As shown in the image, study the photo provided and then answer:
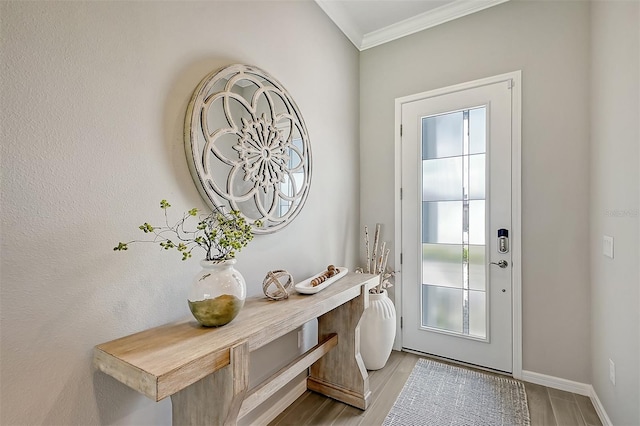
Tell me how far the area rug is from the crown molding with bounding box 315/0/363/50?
9.60ft

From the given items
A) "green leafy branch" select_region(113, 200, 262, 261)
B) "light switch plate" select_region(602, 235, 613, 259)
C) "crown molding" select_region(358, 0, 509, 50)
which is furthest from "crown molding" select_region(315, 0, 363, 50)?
"light switch plate" select_region(602, 235, 613, 259)

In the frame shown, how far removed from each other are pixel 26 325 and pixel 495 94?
9.79ft

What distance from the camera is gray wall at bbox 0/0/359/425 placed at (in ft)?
3.05

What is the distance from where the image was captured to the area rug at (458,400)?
1.87 meters

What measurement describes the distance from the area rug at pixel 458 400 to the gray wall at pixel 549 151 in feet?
1.10

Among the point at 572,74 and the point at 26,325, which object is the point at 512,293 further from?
the point at 26,325

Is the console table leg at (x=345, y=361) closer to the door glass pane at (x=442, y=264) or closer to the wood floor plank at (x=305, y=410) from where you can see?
the wood floor plank at (x=305, y=410)

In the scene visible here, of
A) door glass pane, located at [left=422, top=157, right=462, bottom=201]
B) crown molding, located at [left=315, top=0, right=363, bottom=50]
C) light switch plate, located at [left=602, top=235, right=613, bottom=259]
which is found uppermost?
crown molding, located at [left=315, top=0, right=363, bottom=50]

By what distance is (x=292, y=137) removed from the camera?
200 centimetres

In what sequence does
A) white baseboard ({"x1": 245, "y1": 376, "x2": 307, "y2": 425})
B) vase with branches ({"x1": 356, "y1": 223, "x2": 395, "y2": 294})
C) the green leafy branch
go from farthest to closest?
1. vase with branches ({"x1": 356, "y1": 223, "x2": 395, "y2": 294})
2. white baseboard ({"x1": 245, "y1": 376, "x2": 307, "y2": 425})
3. the green leafy branch

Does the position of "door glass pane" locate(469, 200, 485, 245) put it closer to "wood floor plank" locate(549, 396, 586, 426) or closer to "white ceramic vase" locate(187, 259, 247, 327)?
"wood floor plank" locate(549, 396, 586, 426)

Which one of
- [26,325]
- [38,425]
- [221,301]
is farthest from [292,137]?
[38,425]

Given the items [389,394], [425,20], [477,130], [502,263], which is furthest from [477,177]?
[389,394]

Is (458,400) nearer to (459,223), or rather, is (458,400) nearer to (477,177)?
(459,223)
